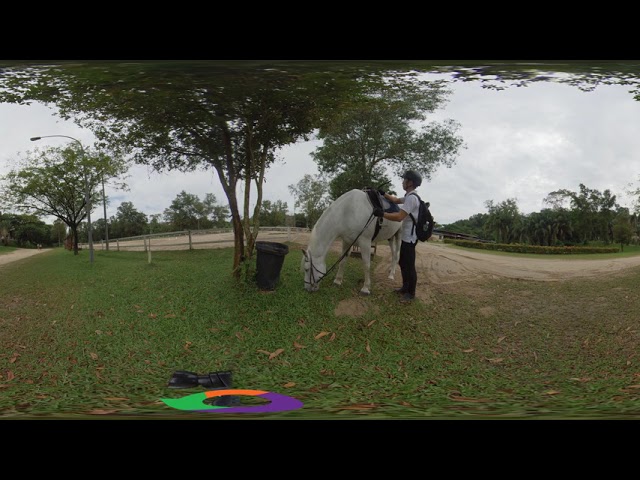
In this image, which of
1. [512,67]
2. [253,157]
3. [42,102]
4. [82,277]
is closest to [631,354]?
[512,67]

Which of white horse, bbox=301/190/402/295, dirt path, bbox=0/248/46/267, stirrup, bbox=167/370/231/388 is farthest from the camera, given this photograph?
dirt path, bbox=0/248/46/267

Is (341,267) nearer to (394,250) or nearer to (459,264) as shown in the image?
(394,250)

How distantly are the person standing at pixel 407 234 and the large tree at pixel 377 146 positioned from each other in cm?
10

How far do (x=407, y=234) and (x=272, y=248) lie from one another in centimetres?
73

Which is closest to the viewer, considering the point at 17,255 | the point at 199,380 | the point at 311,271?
the point at 199,380

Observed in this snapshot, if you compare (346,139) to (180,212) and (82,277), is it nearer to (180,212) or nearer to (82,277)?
(180,212)

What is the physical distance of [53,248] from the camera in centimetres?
280

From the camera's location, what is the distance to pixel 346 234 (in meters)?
2.66

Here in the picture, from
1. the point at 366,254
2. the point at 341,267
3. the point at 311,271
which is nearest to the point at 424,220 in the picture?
the point at 366,254

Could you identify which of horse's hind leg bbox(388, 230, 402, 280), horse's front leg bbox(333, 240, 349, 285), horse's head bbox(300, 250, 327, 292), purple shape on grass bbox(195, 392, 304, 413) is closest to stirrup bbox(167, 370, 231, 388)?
purple shape on grass bbox(195, 392, 304, 413)

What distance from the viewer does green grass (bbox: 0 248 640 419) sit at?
2535 mm

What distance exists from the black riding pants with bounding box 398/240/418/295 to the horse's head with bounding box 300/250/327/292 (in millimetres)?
442

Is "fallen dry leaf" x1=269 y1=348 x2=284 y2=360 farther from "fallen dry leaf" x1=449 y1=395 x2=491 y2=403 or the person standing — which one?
"fallen dry leaf" x1=449 y1=395 x2=491 y2=403

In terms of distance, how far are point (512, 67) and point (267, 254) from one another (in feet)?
5.89
